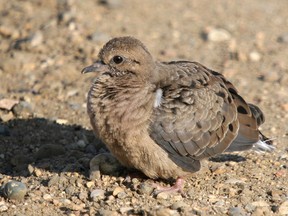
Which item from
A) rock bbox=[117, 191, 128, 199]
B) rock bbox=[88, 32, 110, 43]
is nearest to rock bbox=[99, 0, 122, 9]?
rock bbox=[88, 32, 110, 43]

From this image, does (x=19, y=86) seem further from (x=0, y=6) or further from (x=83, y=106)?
(x=0, y=6)

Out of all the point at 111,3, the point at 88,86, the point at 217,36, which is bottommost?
the point at 88,86

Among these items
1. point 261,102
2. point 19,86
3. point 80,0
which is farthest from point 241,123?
point 80,0

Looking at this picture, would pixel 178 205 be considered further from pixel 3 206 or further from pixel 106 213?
pixel 3 206

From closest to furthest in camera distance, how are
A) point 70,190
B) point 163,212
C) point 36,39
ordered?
point 163,212 → point 70,190 → point 36,39

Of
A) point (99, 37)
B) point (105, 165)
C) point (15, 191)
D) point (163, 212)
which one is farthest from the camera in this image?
point (99, 37)

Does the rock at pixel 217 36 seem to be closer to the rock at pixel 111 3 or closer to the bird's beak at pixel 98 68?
the rock at pixel 111 3

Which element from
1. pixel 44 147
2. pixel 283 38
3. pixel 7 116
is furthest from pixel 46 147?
pixel 283 38

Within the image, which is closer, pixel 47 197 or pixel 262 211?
pixel 262 211
